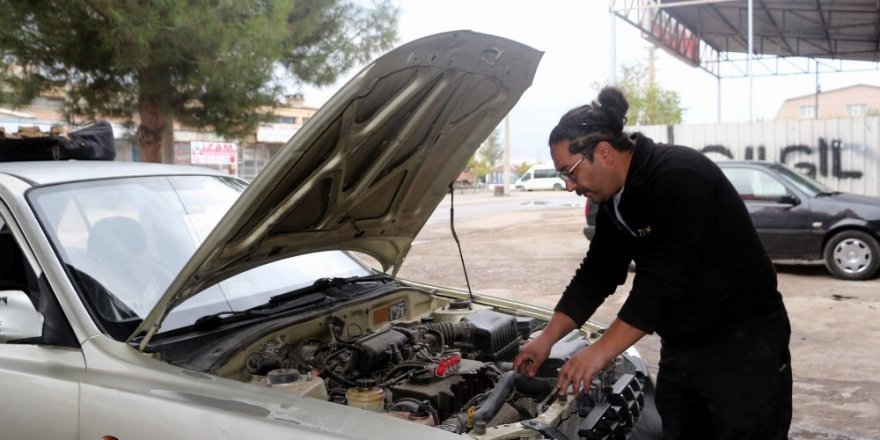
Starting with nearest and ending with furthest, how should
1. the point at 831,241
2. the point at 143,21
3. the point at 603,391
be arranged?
1. the point at 603,391
2. the point at 143,21
3. the point at 831,241

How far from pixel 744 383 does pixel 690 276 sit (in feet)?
1.42

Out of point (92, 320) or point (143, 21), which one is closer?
point (92, 320)

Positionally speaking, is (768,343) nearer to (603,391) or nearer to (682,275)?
(682,275)

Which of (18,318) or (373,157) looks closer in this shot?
(18,318)

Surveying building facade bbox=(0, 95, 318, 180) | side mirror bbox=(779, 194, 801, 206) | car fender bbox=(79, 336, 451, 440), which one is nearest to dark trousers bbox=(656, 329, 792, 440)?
car fender bbox=(79, 336, 451, 440)

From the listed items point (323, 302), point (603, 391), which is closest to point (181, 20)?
point (323, 302)

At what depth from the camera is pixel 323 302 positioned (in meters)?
A: 3.30

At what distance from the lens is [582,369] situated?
2406mm

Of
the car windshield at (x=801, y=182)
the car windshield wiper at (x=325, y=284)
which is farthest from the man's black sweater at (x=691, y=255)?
the car windshield at (x=801, y=182)

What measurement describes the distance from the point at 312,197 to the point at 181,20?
6.69 m

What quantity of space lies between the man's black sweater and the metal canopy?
1476cm

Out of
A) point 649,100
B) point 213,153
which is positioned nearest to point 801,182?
point 213,153

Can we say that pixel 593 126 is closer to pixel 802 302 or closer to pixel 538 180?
pixel 802 302

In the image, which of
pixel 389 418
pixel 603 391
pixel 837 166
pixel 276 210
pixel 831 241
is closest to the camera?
pixel 389 418
